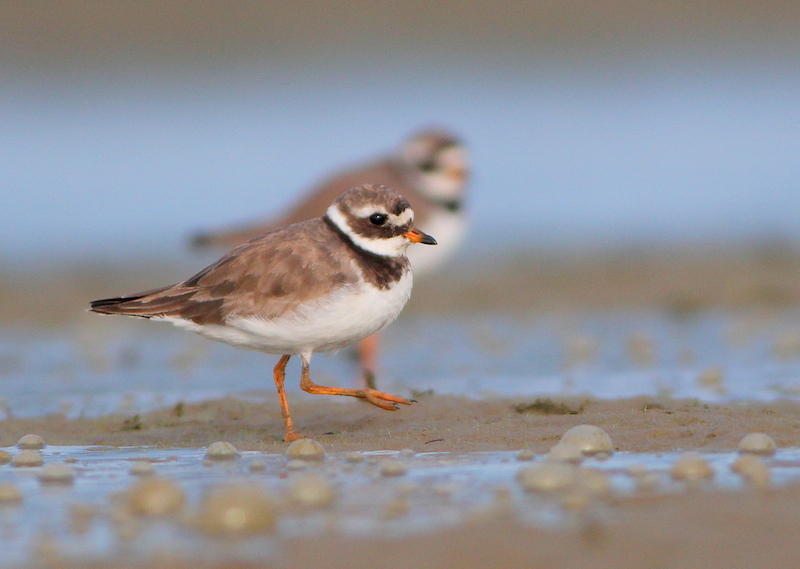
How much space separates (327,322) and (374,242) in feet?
2.30

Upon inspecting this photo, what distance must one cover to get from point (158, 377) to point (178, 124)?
16.6m

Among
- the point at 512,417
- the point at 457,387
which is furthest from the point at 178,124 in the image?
the point at 512,417

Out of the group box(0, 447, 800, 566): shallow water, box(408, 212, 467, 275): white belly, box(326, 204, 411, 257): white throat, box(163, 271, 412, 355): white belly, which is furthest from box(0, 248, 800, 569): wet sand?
box(408, 212, 467, 275): white belly

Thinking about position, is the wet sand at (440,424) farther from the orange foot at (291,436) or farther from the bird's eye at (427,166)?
the bird's eye at (427,166)

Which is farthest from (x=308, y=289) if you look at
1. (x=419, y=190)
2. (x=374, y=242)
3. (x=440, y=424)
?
(x=419, y=190)

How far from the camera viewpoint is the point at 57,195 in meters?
19.9

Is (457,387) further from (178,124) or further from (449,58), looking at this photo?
(449,58)

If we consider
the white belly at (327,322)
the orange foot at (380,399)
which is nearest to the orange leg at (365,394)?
the orange foot at (380,399)

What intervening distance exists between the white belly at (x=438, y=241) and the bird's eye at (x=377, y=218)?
3836mm

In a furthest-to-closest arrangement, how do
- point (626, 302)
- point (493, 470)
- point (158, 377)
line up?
point (626, 302) < point (158, 377) < point (493, 470)

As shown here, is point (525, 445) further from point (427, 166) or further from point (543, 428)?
point (427, 166)

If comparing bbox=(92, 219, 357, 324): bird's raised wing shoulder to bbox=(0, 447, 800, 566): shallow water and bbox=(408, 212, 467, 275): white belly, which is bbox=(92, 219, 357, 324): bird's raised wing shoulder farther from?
bbox=(408, 212, 467, 275): white belly

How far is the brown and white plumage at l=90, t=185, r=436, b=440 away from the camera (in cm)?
679

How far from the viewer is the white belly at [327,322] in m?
6.74
